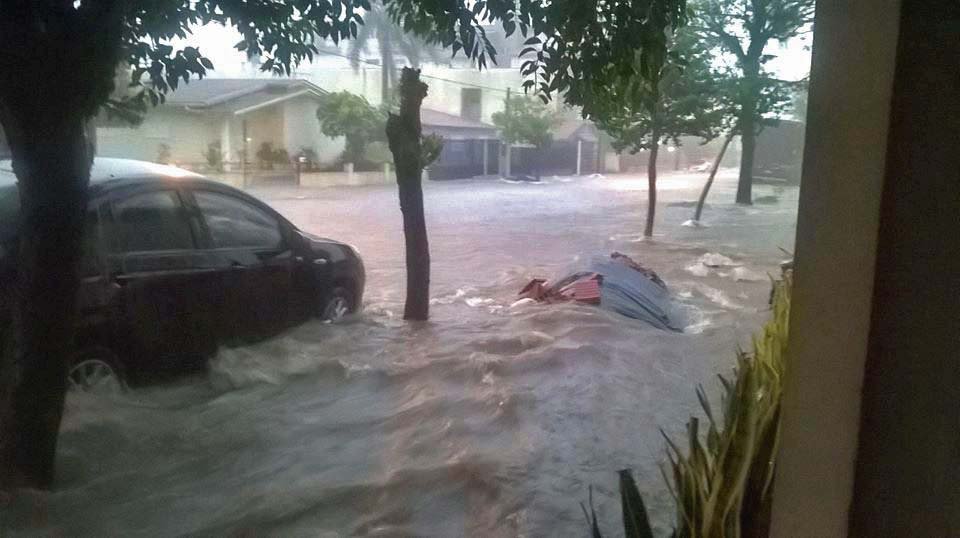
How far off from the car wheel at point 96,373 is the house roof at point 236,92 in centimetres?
85

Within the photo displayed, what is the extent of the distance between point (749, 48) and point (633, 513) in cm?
189

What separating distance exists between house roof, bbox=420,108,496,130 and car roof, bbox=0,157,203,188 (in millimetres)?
956

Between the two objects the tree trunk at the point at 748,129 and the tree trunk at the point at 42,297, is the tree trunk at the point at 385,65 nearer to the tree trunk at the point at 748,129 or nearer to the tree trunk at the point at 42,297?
the tree trunk at the point at 42,297

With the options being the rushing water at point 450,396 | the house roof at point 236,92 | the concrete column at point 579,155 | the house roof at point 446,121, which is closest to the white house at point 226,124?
the house roof at point 236,92

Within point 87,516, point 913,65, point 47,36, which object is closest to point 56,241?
point 47,36

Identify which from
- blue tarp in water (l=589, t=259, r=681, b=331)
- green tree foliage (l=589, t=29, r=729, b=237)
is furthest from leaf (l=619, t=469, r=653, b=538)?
blue tarp in water (l=589, t=259, r=681, b=331)

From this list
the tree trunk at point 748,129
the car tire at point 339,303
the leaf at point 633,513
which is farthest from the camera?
the car tire at point 339,303

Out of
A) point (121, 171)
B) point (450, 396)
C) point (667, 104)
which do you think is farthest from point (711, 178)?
→ point (121, 171)

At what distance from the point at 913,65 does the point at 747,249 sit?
2.17m

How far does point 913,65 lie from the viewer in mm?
1408

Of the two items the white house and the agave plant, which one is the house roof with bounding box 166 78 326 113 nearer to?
the white house

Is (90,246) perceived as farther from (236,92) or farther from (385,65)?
(385,65)

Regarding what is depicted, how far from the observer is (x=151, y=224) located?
275 centimetres

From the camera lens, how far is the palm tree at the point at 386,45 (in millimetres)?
2617
